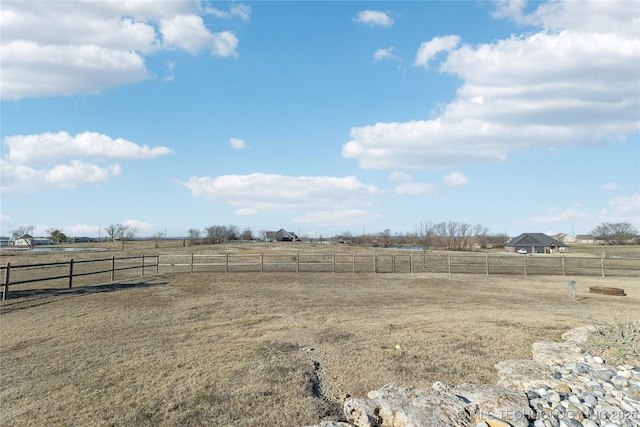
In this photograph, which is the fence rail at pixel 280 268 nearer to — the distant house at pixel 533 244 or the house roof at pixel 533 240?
the distant house at pixel 533 244

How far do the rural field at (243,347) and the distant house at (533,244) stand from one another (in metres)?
52.6

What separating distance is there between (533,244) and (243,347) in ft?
220

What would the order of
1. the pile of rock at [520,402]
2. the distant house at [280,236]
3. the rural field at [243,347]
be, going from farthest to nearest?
the distant house at [280,236], the rural field at [243,347], the pile of rock at [520,402]

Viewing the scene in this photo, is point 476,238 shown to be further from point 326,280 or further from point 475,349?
point 475,349

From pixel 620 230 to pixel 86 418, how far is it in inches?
4636

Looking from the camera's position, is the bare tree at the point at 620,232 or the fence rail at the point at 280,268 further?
the bare tree at the point at 620,232

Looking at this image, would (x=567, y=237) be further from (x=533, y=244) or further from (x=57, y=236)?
(x=57, y=236)

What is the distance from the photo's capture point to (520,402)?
481 cm

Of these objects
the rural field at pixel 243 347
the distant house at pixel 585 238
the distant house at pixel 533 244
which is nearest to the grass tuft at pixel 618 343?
the rural field at pixel 243 347

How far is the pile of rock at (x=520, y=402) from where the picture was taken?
4473mm

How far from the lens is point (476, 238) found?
264 ft

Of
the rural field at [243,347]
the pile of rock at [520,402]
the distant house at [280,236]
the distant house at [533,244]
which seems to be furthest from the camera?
the distant house at [280,236]

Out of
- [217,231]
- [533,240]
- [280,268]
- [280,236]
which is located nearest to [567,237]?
[533,240]

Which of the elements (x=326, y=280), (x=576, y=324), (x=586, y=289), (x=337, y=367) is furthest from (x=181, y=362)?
(x=586, y=289)
